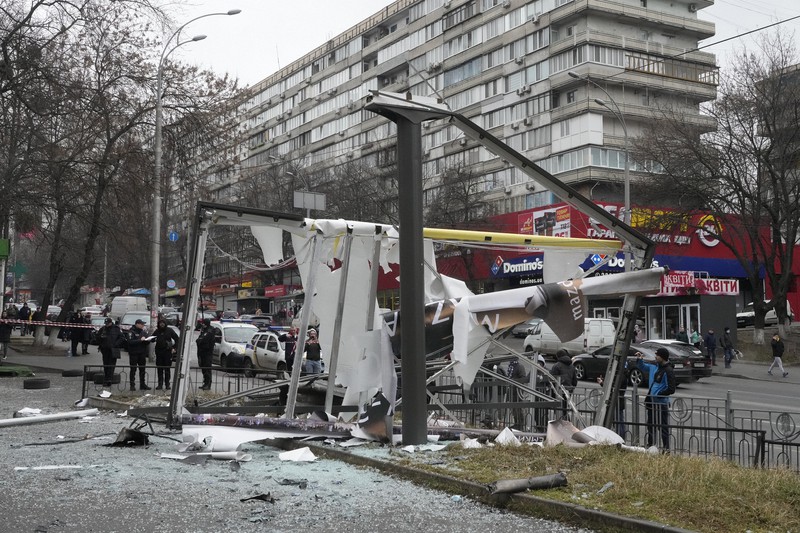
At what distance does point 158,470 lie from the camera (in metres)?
9.55

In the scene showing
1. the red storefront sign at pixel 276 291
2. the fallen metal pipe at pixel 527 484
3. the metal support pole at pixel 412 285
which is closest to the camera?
the fallen metal pipe at pixel 527 484

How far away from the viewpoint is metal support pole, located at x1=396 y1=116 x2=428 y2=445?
35.8 ft

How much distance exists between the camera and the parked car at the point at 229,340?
103 ft

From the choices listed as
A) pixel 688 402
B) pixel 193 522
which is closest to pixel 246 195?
pixel 688 402

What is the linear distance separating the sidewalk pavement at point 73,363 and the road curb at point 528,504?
67.0ft

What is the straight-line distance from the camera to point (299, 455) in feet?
34.3

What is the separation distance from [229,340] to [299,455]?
22387 millimetres

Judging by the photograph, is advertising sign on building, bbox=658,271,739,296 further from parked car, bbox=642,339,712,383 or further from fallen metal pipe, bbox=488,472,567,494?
fallen metal pipe, bbox=488,472,567,494


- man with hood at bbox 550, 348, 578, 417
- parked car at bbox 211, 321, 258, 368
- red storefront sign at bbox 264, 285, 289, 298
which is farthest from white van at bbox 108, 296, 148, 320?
man with hood at bbox 550, 348, 578, 417

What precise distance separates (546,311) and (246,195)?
55725 mm

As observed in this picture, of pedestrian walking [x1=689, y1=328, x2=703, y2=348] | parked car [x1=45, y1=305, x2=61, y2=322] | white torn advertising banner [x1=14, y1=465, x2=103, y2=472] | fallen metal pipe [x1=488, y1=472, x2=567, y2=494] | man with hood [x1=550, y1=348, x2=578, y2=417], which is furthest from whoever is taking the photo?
parked car [x1=45, y1=305, x2=61, y2=322]

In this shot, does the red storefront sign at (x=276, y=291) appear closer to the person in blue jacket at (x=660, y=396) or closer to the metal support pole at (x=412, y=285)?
the person in blue jacket at (x=660, y=396)

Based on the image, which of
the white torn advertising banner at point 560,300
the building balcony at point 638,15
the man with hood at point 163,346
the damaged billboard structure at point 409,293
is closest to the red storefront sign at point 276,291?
the building balcony at point 638,15

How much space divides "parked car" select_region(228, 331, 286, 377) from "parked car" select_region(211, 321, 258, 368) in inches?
13.8
